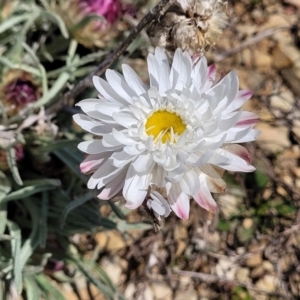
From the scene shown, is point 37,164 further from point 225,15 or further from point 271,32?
point 271,32

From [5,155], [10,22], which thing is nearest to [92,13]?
[10,22]

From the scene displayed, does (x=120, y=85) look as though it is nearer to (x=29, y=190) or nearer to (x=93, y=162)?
(x=93, y=162)

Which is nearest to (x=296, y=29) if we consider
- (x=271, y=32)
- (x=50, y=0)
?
(x=271, y=32)

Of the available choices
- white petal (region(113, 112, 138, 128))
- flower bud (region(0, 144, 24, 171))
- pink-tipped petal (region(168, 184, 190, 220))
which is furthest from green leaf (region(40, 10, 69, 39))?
pink-tipped petal (region(168, 184, 190, 220))

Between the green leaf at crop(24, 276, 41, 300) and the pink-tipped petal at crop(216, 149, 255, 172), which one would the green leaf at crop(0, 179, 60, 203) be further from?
the pink-tipped petal at crop(216, 149, 255, 172)

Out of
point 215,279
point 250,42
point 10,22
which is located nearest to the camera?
point 10,22
